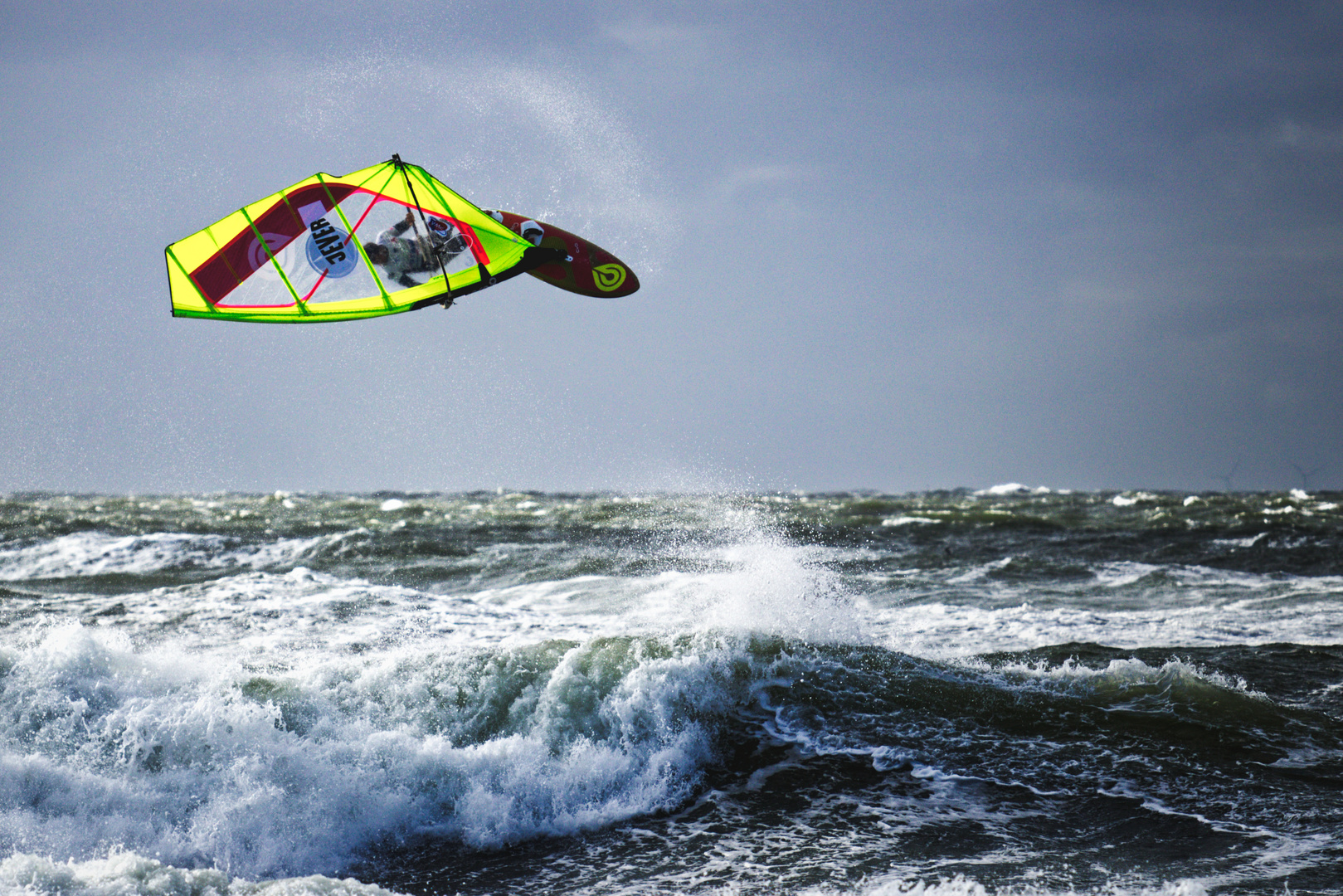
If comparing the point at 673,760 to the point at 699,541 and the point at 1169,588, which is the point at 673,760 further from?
the point at 699,541

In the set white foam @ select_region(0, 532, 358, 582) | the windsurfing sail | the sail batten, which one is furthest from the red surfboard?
white foam @ select_region(0, 532, 358, 582)

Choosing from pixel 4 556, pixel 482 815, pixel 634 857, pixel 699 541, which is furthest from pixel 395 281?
pixel 4 556

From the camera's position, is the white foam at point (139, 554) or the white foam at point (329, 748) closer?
the white foam at point (329, 748)

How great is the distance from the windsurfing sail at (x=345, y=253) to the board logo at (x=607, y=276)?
0.71 metres

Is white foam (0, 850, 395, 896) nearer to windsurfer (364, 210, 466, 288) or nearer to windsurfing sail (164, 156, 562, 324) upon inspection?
windsurfing sail (164, 156, 562, 324)

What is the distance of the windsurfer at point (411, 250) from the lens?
799cm

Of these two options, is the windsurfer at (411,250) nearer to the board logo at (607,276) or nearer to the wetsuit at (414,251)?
the wetsuit at (414,251)

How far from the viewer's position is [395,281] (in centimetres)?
814

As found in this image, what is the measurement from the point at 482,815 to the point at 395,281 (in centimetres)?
482

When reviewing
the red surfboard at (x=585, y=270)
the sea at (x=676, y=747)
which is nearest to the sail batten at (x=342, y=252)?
the red surfboard at (x=585, y=270)

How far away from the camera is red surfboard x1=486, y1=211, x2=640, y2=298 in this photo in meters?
8.84

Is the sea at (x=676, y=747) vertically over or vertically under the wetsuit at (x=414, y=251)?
under

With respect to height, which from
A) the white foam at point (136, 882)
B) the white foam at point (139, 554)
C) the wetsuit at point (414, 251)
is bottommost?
the white foam at point (136, 882)

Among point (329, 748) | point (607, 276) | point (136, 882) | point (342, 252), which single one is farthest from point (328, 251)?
point (136, 882)
